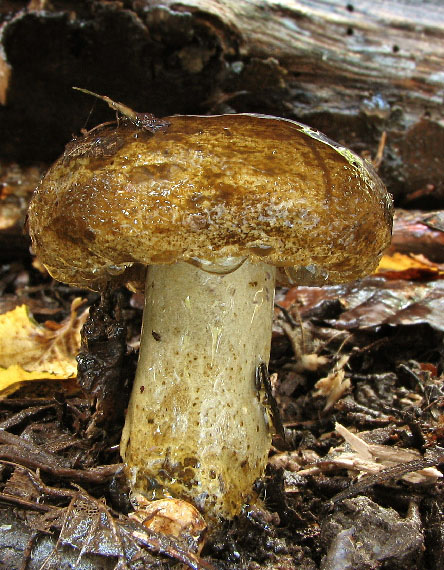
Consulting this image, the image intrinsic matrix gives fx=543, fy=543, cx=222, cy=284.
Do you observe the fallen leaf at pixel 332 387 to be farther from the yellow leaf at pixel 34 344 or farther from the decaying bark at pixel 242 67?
the decaying bark at pixel 242 67

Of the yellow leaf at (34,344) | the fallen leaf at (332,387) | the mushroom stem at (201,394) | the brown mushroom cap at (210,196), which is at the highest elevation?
the brown mushroom cap at (210,196)

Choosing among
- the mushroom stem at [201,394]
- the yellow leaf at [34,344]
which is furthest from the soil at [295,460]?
the yellow leaf at [34,344]

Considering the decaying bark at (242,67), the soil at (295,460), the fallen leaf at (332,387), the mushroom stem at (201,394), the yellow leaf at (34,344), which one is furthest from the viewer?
the decaying bark at (242,67)

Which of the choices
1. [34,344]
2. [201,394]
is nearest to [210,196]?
[201,394]

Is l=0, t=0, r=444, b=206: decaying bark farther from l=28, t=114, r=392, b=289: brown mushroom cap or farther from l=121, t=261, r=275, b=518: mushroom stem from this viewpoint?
l=121, t=261, r=275, b=518: mushroom stem

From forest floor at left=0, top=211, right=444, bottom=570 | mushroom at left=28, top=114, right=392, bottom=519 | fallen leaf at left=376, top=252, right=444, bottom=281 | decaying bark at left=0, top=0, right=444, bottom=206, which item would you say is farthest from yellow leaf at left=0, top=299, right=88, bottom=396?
fallen leaf at left=376, top=252, right=444, bottom=281

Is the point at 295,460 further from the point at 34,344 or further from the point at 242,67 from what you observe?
the point at 242,67

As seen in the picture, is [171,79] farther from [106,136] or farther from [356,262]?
[356,262]

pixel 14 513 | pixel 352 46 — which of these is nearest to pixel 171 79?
pixel 352 46
